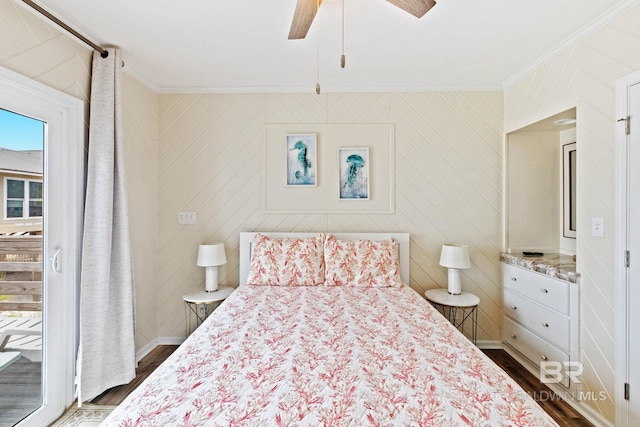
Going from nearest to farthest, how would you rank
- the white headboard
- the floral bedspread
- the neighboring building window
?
the floral bedspread < the neighboring building window < the white headboard

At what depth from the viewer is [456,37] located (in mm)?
2137

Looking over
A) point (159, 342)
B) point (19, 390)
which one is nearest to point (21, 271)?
point (19, 390)

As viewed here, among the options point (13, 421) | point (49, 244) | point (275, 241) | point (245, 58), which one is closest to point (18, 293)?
point (49, 244)

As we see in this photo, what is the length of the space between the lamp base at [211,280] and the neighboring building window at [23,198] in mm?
1296

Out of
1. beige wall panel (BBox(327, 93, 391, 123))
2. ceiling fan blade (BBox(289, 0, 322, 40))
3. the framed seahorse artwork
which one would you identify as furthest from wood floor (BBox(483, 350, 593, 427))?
ceiling fan blade (BBox(289, 0, 322, 40))

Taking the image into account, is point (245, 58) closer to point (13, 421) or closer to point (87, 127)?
point (87, 127)

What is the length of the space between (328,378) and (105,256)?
1.84 meters

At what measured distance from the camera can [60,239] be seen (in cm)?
203

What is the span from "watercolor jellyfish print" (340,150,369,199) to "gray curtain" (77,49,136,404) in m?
1.89

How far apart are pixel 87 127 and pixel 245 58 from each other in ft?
4.22

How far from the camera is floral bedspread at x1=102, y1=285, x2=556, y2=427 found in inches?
40.3

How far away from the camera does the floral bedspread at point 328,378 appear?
102 centimetres

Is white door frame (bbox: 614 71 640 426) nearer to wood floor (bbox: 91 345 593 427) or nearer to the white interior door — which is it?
the white interior door

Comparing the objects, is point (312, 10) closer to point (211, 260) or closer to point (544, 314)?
point (211, 260)
